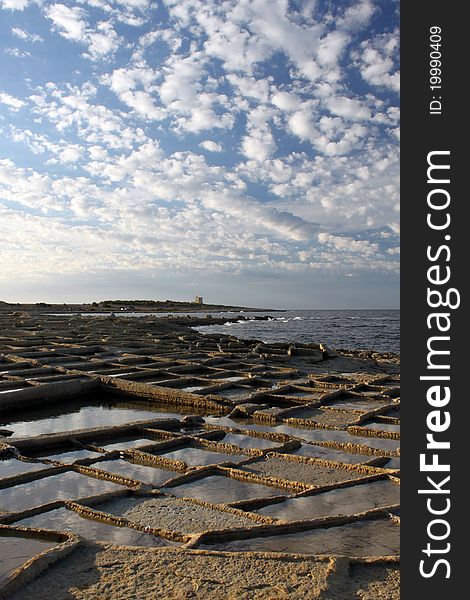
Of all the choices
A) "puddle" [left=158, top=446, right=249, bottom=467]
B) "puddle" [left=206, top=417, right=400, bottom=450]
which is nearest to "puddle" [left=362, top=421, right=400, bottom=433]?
"puddle" [left=206, top=417, right=400, bottom=450]

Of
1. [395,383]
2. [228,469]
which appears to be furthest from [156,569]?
[395,383]

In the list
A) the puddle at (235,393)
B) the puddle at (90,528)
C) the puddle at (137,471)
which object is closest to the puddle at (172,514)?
the puddle at (90,528)

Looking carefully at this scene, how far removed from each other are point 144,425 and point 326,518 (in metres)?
3.20

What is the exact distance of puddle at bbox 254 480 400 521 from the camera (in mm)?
3871

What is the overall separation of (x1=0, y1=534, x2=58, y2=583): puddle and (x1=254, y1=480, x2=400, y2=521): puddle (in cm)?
148

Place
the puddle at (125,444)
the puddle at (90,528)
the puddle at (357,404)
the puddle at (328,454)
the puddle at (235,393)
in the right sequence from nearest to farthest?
the puddle at (90,528) < the puddle at (328,454) < the puddle at (125,444) < the puddle at (357,404) < the puddle at (235,393)

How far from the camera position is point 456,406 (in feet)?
7.52

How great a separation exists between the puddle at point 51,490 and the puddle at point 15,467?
0.77 ft

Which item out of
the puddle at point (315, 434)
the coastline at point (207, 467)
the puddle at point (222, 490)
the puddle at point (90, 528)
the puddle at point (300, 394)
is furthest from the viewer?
the puddle at point (300, 394)

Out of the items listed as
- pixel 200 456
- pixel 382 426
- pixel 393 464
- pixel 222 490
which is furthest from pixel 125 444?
pixel 382 426

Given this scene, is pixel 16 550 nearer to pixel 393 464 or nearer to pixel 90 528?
pixel 90 528

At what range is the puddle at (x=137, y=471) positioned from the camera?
4668mm

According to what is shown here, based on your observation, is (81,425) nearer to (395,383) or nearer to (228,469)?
(228,469)

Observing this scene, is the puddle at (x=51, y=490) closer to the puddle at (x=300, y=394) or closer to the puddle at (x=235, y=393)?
the puddle at (x=235, y=393)
